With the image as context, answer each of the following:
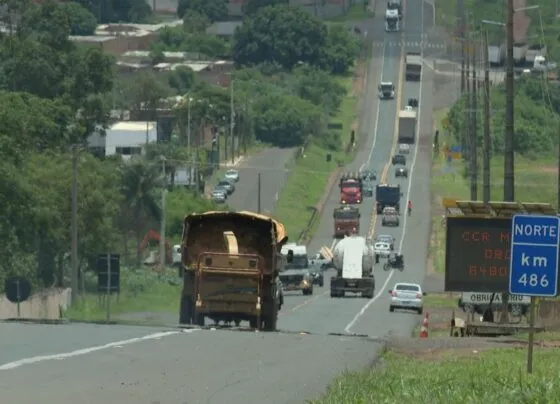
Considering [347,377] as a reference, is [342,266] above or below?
below

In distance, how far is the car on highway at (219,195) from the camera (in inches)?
4422

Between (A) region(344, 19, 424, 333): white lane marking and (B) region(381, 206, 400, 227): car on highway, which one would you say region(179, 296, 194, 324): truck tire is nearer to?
(A) region(344, 19, 424, 333): white lane marking

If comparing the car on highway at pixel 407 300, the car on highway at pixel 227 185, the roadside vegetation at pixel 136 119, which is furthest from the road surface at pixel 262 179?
the car on highway at pixel 407 300

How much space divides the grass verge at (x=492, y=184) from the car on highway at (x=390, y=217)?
224 cm

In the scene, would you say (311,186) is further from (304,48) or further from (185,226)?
(185,226)

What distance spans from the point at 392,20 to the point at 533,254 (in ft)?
592

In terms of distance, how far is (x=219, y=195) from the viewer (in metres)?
114

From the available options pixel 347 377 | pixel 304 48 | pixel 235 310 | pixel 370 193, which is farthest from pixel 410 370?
pixel 304 48

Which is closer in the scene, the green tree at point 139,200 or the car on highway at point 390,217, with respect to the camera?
the green tree at point 139,200

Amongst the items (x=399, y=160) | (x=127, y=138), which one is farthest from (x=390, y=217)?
(x=399, y=160)

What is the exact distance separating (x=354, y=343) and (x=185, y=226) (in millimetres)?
10849

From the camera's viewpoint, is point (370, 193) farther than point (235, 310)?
Yes

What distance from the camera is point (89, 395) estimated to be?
52.2 feet

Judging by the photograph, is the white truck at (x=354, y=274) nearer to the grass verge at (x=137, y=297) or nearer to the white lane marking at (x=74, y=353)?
the grass verge at (x=137, y=297)
